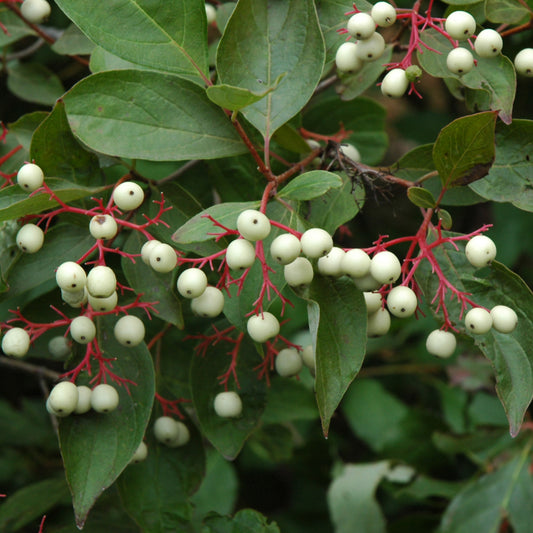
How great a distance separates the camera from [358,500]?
1849 mm

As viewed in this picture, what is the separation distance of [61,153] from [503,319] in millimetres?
740

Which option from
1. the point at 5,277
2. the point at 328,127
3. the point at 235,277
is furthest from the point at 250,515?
the point at 328,127

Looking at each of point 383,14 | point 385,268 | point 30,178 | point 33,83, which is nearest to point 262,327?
point 385,268

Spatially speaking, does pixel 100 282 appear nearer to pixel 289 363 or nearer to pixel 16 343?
pixel 16 343

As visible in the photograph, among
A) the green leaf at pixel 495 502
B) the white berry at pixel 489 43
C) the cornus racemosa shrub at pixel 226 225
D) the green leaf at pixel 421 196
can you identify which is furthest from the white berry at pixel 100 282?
the green leaf at pixel 495 502

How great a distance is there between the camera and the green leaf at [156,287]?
1.04 meters

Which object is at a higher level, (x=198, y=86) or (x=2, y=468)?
(x=198, y=86)

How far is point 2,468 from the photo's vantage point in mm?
1925

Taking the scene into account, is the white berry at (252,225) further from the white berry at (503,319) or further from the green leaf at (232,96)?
the white berry at (503,319)

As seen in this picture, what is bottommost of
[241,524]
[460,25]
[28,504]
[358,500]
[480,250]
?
[358,500]

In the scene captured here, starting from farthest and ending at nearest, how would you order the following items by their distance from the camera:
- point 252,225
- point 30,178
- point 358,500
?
point 358,500 < point 30,178 < point 252,225

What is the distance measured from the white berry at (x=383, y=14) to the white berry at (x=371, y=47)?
0.03 m

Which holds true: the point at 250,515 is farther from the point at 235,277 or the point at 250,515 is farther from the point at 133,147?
the point at 133,147

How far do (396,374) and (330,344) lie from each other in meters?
1.54
